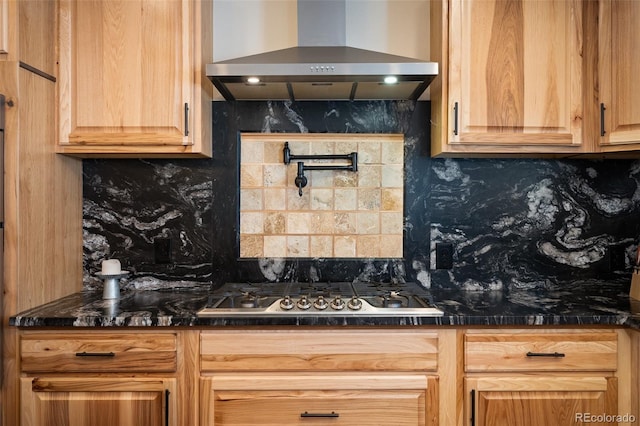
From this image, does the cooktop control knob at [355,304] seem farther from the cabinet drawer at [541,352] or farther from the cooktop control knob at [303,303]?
the cabinet drawer at [541,352]

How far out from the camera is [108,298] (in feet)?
6.39

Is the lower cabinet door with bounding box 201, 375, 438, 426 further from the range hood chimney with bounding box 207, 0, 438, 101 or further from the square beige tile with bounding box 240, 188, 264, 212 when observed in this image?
the range hood chimney with bounding box 207, 0, 438, 101

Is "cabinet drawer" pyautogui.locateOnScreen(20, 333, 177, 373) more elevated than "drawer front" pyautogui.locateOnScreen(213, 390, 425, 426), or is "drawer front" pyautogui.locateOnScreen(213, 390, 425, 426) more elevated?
"cabinet drawer" pyautogui.locateOnScreen(20, 333, 177, 373)

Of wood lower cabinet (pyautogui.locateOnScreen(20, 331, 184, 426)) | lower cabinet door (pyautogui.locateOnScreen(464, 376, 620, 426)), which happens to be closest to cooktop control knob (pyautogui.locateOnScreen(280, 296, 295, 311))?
wood lower cabinet (pyautogui.locateOnScreen(20, 331, 184, 426))

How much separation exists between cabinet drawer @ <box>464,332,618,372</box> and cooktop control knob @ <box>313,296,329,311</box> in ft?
1.76

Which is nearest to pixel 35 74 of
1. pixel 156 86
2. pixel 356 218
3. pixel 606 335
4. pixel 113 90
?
pixel 113 90

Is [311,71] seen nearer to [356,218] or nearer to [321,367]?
[356,218]

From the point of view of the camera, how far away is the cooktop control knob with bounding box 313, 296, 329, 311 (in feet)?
5.61

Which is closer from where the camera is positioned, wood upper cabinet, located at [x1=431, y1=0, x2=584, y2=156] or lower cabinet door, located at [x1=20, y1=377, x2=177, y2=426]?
lower cabinet door, located at [x1=20, y1=377, x2=177, y2=426]

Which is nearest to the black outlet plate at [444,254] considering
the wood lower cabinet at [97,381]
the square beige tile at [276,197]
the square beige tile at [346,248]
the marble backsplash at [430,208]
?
the marble backsplash at [430,208]

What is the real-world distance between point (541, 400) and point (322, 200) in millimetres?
1259

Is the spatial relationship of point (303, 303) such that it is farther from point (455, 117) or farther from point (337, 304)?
point (455, 117)

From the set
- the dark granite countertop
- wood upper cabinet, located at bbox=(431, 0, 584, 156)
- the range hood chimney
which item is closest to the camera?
the dark granite countertop

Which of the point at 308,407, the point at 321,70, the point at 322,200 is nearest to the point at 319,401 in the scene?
the point at 308,407
